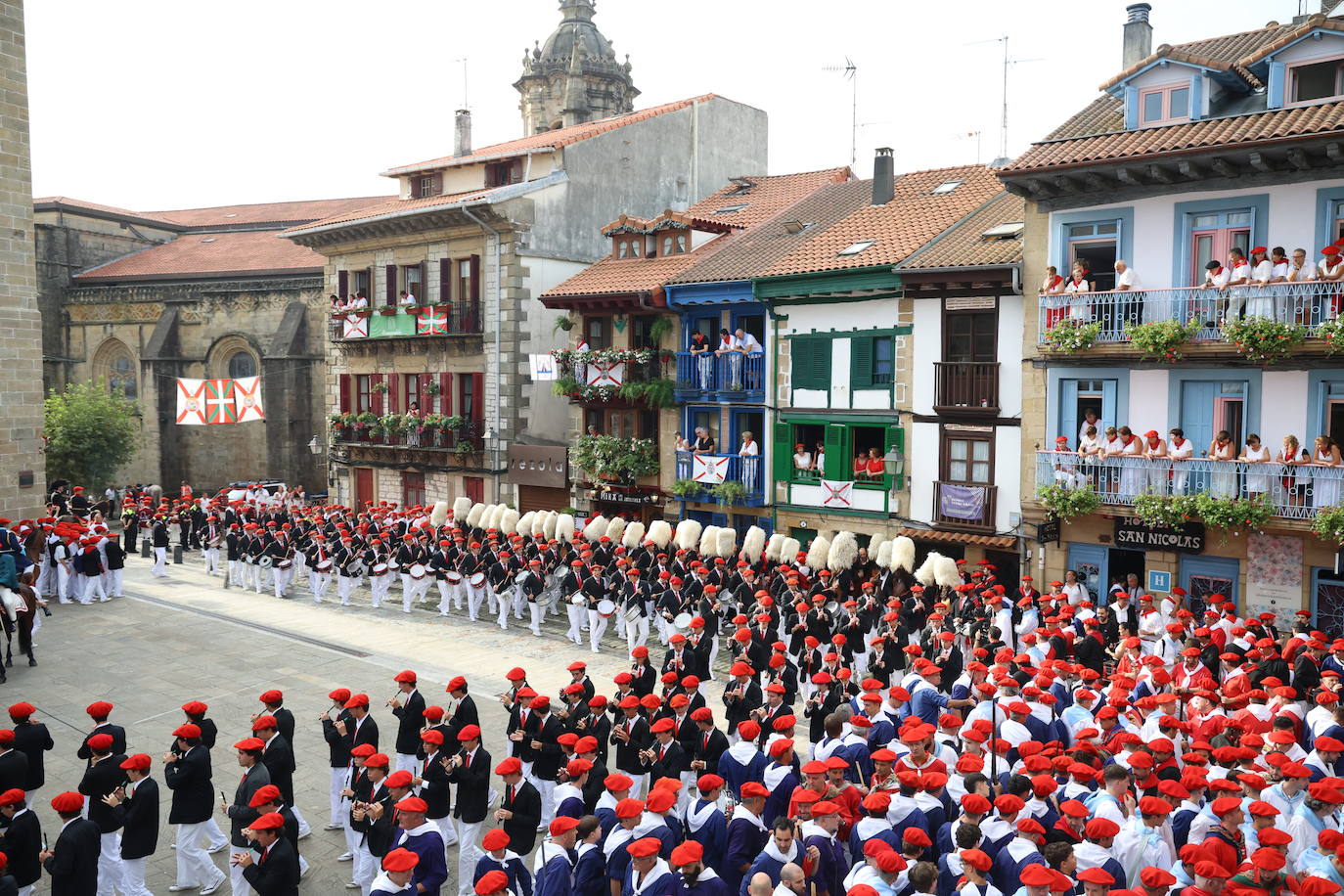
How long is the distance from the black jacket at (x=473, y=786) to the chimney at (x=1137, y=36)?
2208 cm

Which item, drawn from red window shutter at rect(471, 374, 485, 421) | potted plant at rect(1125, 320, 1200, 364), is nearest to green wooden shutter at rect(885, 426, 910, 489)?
potted plant at rect(1125, 320, 1200, 364)

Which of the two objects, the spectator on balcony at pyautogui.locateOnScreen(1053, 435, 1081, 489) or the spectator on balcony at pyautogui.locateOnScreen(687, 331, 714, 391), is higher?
the spectator on balcony at pyautogui.locateOnScreen(687, 331, 714, 391)

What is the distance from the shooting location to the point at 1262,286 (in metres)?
17.6

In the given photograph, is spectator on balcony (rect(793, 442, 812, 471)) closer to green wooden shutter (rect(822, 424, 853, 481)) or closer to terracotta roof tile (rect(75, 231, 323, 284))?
green wooden shutter (rect(822, 424, 853, 481))

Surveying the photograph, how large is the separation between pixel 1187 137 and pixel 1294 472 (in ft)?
21.8

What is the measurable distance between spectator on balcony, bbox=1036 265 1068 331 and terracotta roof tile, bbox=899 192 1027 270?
92cm

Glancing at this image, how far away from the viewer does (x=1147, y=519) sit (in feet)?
61.5

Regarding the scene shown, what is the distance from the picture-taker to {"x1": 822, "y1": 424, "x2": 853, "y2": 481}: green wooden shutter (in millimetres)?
24500

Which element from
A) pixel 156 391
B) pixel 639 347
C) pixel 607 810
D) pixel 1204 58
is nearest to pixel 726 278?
pixel 639 347

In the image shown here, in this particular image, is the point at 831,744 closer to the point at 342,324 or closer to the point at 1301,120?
the point at 1301,120

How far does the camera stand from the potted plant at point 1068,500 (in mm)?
19359

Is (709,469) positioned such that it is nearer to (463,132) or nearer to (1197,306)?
(1197,306)

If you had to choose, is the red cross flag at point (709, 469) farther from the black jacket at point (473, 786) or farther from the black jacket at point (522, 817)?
the black jacket at point (522, 817)

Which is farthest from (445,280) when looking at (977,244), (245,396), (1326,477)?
(1326,477)
